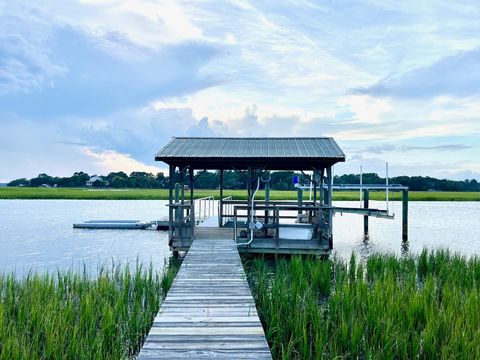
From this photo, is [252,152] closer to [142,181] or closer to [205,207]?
[205,207]

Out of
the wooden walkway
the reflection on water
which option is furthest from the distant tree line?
the wooden walkway

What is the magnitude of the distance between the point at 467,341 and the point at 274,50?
1794 cm

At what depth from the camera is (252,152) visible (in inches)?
501

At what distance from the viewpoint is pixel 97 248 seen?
16.4 metres

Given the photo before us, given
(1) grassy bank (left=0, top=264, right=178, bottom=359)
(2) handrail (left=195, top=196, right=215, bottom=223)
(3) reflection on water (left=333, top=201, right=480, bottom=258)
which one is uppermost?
(2) handrail (left=195, top=196, right=215, bottom=223)

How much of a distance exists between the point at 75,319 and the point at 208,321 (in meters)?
2.63

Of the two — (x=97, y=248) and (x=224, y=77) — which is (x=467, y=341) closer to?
(x=97, y=248)

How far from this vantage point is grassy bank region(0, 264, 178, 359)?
4785 mm

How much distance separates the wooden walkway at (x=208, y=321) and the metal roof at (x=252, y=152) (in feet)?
16.6

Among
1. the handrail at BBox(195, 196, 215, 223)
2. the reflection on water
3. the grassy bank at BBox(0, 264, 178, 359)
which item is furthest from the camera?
the reflection on water

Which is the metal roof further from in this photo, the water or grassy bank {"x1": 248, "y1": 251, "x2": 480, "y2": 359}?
grassy bank {"x1": 248, "y1": 251, "x2": 480, "y2": 359}

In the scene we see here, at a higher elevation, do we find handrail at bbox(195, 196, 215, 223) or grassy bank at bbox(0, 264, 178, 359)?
handrail at bbox(195, 196, 215, 223)

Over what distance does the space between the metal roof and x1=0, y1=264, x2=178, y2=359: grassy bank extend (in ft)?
17.7

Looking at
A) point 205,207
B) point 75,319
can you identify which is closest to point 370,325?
point 75,319
